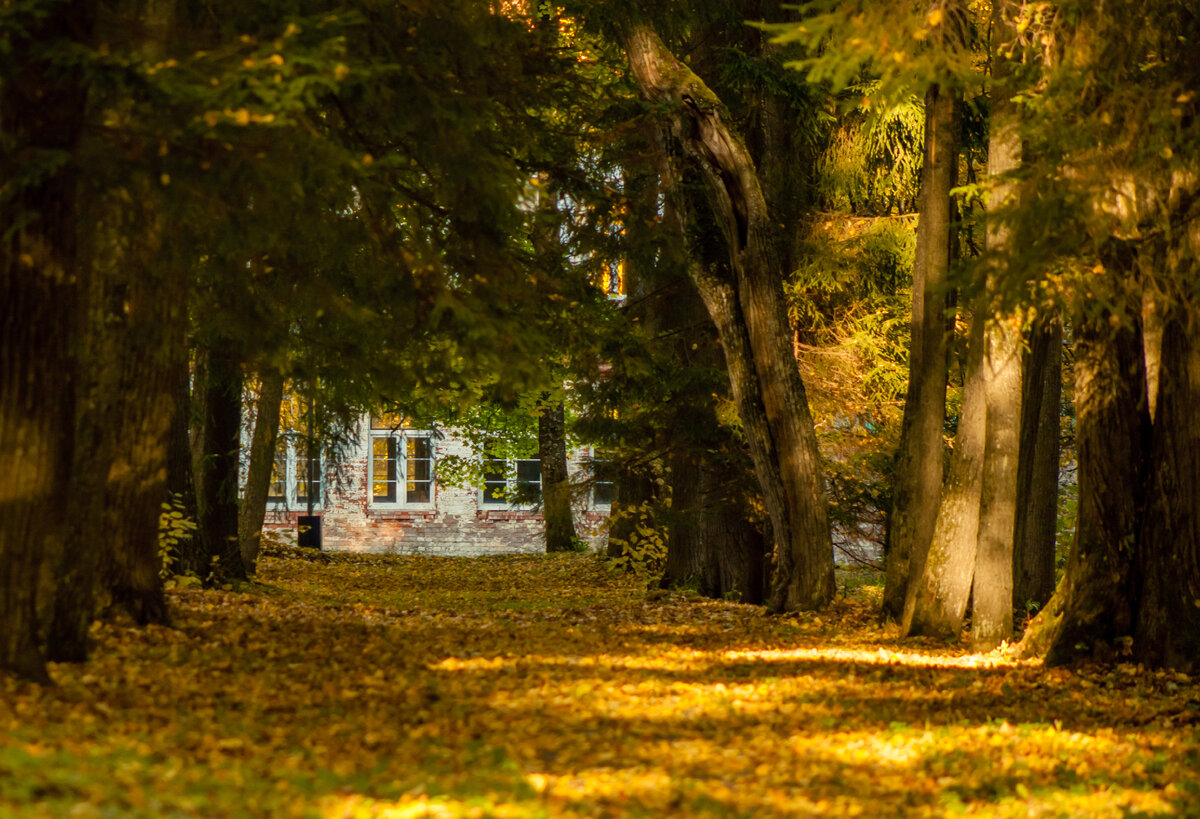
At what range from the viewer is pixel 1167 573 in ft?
31.5

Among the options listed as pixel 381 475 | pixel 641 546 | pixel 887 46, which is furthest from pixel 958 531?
pixel 381 475

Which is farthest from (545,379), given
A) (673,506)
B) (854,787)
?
(673,506)

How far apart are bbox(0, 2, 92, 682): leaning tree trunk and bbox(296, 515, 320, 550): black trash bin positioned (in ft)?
73.7

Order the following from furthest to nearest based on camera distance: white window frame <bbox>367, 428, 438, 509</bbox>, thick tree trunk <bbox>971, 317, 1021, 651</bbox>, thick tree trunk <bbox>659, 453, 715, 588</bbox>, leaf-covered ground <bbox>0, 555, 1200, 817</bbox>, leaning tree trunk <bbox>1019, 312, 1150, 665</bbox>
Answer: white window frame <bbox>367, 428, 438, 509</bbox> → thick tree trunk <bbox>659, 453, 715, 588</bbox> → thick tree trunk <bbox>971, 317, 1021, 651</bbox> → leaning tree trunk <bbox>1019, 312, 1150, 665</bbox> → leaf-covered ground <bbox>0, 555, 1200, 817</bbox>

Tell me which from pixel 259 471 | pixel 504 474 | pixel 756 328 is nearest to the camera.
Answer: pixel 756 328

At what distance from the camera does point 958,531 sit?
1188 cm

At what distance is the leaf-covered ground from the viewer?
530 centimetres

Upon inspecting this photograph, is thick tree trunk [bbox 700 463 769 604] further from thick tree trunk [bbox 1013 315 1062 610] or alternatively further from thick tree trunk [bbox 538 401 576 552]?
thick tree trunk [bbox 538 401 576 552]

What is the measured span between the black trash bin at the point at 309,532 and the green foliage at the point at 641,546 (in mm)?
9595

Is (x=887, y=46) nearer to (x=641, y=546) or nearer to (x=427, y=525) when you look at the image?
(x=641, y=546)

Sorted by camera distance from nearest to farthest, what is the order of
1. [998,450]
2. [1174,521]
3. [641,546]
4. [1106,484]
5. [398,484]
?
[1174,521]
[1106,484]
[998,450]
[641,546]
[398,484]

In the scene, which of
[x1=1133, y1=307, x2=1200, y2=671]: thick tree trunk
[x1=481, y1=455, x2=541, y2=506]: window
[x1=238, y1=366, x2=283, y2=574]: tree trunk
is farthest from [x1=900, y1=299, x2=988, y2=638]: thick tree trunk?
[x1=481, y1=455, x2=541, y2=506]: window

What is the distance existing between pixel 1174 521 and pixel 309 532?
23167 mm

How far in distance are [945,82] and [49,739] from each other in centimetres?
706
